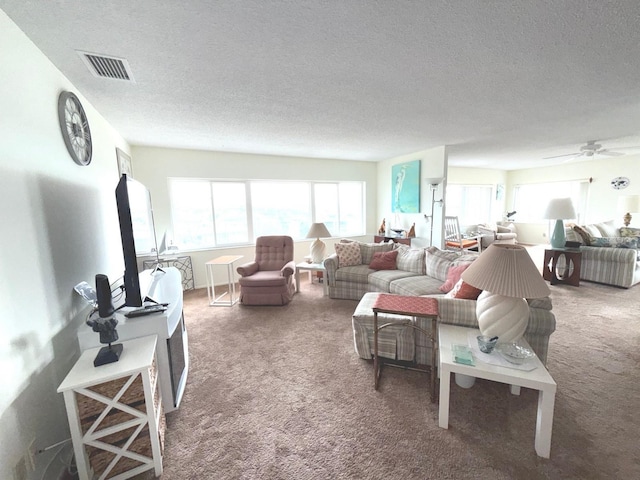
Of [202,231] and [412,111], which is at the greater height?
[412,111]

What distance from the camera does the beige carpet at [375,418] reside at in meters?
1.39

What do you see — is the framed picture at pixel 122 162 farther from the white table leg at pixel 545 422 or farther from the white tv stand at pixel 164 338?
the white table leg at pixel 545 422

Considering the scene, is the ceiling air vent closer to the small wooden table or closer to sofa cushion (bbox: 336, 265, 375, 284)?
the small wooden table

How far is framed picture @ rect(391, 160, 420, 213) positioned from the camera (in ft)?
16.5

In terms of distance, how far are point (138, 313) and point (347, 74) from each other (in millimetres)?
2216

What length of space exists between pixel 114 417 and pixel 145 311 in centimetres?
56

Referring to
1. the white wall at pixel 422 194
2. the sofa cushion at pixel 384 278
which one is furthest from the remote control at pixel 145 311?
the white wall at pixel 422 194

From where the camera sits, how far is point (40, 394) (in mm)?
1317

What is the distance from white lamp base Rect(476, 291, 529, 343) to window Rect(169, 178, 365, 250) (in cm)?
420

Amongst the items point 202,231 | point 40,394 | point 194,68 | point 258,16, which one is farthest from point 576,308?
point 202,231

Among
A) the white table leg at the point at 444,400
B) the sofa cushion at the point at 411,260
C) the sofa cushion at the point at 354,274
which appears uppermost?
the sofa cushion at the point at 411,260

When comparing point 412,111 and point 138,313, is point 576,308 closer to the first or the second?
point 412,111

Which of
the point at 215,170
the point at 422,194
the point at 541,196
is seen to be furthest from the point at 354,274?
the point at 541,196

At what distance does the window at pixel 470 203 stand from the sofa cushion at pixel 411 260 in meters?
4.36
